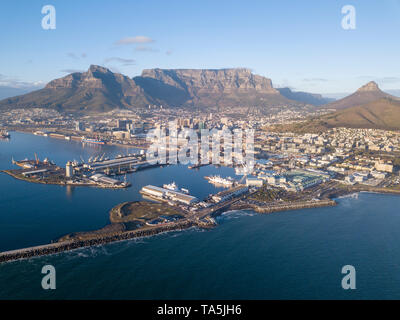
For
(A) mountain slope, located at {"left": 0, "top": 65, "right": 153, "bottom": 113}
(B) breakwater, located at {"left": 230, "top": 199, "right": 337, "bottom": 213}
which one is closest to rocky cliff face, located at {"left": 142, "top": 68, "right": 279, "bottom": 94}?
(A) mountain slope, located at {"left": 0, "top": 65, "right": 153, "bottom": 113}

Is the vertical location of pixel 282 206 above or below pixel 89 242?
above

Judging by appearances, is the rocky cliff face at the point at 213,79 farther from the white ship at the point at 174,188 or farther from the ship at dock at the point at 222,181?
the white ship at the point at 174,188

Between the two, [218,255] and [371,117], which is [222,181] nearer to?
[218,255]

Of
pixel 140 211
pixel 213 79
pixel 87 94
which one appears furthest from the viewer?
pixel 213 79

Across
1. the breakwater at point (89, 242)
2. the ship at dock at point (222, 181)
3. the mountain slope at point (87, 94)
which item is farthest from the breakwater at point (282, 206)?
the mountain slope at point (87, 94)

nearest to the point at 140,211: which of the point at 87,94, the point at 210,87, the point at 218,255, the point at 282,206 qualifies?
the point at 218,255

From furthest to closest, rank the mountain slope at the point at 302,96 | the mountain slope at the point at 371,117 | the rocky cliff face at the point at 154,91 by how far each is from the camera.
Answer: the mountain slope at the point at 302,96 → the rocky cliff face at the point at 154,91 → the mountain slope at the point at 371,117

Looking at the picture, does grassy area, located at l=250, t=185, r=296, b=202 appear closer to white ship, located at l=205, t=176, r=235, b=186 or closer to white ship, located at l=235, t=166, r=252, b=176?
white ship, located at l=205, t=176, r=235, b=186
